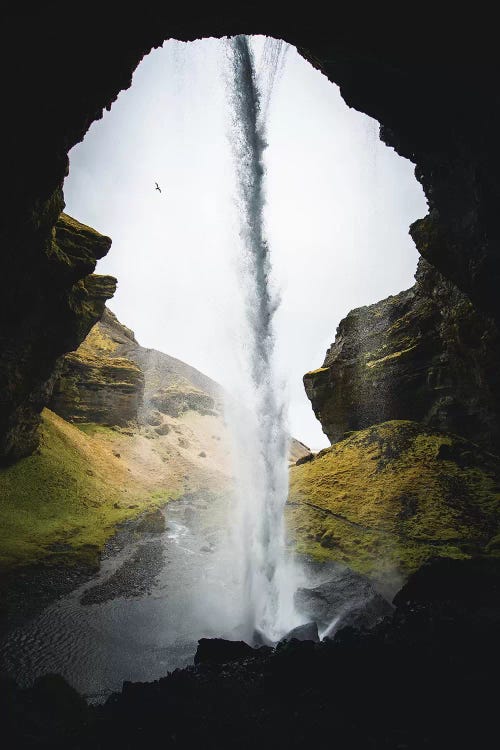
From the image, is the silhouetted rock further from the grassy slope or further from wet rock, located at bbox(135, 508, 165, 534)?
wet rock, located at bbox(135, 508, 165, 534)

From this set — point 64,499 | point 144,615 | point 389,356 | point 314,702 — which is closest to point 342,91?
point 389,356

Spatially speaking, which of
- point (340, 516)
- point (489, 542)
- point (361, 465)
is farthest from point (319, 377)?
point (489, 542)

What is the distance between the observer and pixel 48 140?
902 cm


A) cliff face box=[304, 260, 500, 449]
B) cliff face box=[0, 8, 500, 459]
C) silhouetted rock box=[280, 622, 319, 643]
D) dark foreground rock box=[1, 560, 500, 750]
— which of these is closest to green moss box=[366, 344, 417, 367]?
cliff face box=[304, 260, 500, 449]

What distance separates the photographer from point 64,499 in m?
21.4

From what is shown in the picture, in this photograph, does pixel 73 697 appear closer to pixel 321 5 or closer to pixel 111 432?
pixel 321 5

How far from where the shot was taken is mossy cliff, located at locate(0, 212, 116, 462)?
51.4ft

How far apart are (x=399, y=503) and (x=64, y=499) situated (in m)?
A: 20.5

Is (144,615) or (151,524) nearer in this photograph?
(144,615)

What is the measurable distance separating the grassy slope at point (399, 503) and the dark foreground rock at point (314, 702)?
637 cm

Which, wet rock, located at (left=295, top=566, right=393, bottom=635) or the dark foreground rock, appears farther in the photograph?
wet rock, located at (left=295, top=566, right=393, bottom=635)

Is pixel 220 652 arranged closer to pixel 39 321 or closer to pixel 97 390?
pixel 39 321

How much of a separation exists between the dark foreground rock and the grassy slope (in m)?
6.37

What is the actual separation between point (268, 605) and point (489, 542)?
29.3 ft
